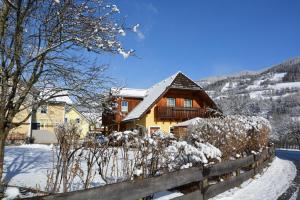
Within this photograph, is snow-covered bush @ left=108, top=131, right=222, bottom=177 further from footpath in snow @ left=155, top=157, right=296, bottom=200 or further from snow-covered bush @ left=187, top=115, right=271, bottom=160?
snow-covered bush @ left=187, top=115, right=271, bottom=160

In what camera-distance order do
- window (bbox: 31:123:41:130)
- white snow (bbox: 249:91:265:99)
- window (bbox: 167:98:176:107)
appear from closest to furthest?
window (bbox: 167:98:176:107) → window (bbox: 31:123:41:130) → white snow (bbox: 249:91:265:99)

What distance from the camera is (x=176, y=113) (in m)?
33.8

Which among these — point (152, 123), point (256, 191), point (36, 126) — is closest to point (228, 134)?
point (256, 191)

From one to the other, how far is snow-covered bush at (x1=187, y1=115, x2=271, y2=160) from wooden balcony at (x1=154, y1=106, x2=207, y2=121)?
61.2ft

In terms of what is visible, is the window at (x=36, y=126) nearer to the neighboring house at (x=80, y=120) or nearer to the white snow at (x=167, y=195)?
the neighboring house at (x=80, y=120)

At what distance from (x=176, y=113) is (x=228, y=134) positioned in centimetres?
2229

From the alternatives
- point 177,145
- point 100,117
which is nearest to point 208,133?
point 177,145

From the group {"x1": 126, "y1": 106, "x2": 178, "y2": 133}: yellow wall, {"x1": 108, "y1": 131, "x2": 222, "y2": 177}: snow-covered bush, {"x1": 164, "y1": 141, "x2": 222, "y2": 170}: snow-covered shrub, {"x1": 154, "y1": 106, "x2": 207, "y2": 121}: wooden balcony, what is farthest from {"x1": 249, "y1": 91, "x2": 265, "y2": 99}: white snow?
{"x1": 108, "y1": 131, "x2": 222, "y2": 177}: snow-covered bush

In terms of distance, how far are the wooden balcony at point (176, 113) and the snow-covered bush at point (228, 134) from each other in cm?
1864

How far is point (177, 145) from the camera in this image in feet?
27.8

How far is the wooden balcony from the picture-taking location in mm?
33469

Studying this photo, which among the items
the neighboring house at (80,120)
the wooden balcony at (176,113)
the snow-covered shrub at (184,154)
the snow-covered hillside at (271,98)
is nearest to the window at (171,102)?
the wooden balcony at (176,113)

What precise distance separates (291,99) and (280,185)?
14247cm

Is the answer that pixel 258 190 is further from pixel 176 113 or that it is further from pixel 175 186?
pixel 176 113
